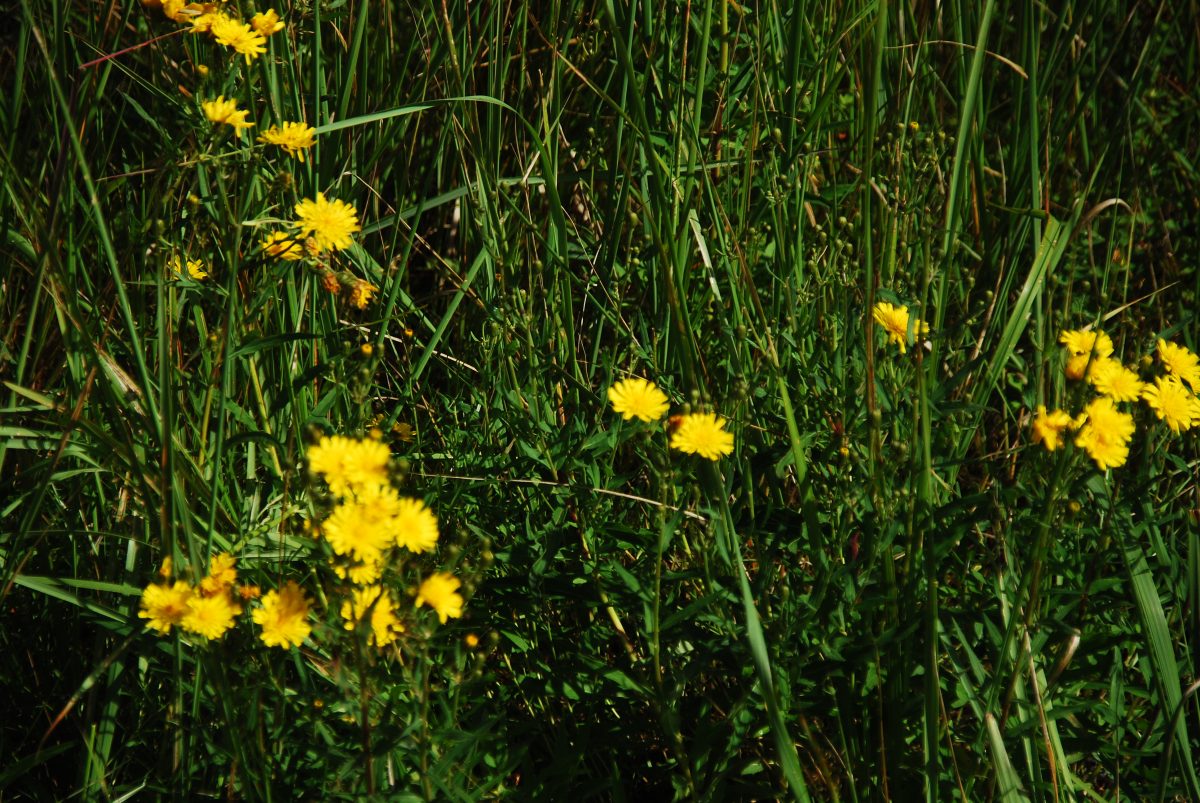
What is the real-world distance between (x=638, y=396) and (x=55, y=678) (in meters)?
1.13

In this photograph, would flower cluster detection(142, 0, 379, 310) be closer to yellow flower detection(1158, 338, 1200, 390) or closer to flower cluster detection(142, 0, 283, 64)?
flower cluster detection(142, 0, 283, 64)

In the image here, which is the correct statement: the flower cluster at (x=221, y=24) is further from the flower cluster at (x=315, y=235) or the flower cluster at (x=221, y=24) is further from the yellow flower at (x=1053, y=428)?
the yellow flower at (x=1053, y=428)

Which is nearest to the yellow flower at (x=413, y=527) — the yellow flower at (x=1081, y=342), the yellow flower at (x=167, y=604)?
the yellow flower at (x=167, y=604)

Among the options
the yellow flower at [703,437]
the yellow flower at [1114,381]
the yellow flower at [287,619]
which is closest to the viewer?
the yellow flower at [287,619]

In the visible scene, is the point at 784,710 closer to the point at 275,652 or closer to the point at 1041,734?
the point at 1041,734

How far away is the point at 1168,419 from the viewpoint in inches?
63.0

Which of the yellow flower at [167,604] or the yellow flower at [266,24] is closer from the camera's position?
the yellow flower at [167,604]

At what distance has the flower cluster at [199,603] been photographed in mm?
1321

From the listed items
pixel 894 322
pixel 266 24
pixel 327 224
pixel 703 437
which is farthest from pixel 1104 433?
pixel 266 24

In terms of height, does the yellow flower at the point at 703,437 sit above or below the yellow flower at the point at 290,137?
below

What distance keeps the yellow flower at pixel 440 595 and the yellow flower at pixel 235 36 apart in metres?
0.93

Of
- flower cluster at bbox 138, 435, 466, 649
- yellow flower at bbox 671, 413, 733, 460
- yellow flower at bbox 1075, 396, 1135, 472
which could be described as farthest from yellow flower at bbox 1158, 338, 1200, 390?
flower cluster at bbox 138, 435, 466, 649

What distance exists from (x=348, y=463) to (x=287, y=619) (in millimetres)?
217

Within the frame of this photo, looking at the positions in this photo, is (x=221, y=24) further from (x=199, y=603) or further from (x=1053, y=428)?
(x=1053, y=428)
